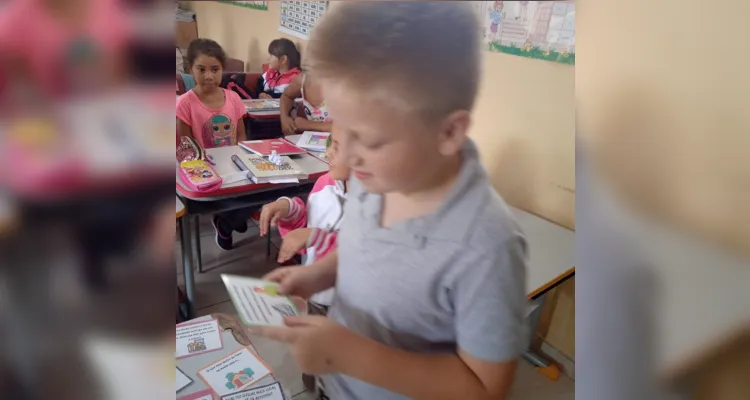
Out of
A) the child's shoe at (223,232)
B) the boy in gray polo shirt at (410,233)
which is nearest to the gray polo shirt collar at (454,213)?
the boy in gray polo shirt at (410,233)

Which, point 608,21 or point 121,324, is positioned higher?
point 608,21

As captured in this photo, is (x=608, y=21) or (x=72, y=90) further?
(x=608, y=21)

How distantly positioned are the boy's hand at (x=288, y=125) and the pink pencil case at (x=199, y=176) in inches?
2.3

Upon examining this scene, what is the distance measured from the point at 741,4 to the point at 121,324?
464 millimetres

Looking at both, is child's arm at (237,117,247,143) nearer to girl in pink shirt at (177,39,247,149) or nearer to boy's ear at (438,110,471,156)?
girl in pink shirt at (177,39,247,149)

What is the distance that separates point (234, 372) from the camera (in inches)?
14.9

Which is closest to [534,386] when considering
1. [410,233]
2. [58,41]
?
[410,233]

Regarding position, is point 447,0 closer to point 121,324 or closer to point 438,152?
point 438,152

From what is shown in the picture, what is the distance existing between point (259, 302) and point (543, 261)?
0.20 m

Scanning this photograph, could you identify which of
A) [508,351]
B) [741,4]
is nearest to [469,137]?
[508,351]

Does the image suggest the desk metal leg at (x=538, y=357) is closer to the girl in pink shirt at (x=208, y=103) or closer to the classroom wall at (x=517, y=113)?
the classroom wall at (x=517, y=113)

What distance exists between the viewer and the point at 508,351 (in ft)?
1.10

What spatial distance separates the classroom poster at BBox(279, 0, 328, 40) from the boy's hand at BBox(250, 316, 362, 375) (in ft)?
0.57

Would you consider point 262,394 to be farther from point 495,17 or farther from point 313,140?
point 495,17
